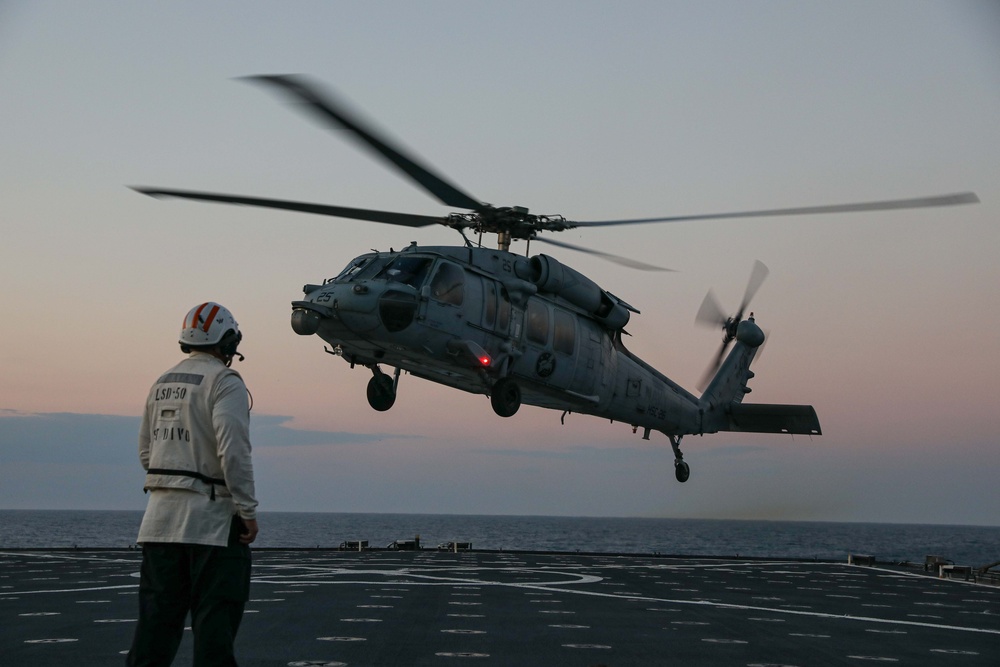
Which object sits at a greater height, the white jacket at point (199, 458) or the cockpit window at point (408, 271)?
the cockpit window at point (408, 271)

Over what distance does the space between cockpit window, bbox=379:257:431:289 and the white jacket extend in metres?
13.5

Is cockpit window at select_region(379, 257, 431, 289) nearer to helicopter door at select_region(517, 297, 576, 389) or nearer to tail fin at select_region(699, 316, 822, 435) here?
helicopter door at select_region(517, 297, 576, 389)

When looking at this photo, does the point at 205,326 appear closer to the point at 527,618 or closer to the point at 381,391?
the point at 527,618

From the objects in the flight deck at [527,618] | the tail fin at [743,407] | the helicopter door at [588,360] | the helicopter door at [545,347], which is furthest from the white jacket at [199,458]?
the tail fin at [743,407]

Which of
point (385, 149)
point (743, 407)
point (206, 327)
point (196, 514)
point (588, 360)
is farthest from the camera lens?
point (743, 407)

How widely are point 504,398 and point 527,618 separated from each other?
706 centimetres

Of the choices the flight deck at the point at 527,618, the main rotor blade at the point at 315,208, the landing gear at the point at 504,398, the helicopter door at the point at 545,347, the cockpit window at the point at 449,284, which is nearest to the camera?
the flight deck at the point at 527,618

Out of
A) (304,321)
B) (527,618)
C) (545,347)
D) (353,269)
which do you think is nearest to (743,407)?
(545,347)

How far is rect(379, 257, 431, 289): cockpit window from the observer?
19.8m

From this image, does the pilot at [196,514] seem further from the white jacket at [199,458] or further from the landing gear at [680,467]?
the landing gear at [680,467]

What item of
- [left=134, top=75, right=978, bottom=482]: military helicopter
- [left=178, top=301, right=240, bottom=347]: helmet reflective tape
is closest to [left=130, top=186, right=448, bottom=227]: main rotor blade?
[left=134, top=75, right=978, bottom=482]: military helicopter

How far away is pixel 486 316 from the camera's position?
21.0m

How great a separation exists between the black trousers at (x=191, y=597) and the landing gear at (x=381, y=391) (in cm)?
1556

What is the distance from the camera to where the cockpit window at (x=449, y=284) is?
2006cm
